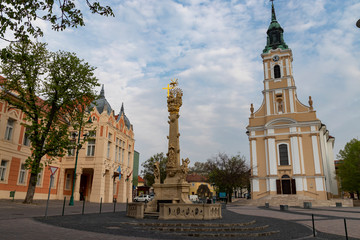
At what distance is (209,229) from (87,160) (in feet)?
90.9

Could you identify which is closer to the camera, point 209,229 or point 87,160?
point 209,229

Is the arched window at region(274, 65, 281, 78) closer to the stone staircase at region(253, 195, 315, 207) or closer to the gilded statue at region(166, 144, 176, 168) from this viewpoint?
the stone staircase at region(253, 195, 315, 207)

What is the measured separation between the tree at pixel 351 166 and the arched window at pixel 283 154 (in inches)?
460

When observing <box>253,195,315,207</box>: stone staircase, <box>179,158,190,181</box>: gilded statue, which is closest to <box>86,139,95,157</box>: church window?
<box>179,158,190,181</box>: gilded statue

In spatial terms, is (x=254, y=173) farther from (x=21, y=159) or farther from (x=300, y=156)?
(x=21, y=159)

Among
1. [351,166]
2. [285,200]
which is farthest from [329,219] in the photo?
[351,166]

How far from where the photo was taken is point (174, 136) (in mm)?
17594

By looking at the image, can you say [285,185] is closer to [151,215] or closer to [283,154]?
[283,154]

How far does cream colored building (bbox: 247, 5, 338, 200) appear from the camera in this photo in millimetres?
43562

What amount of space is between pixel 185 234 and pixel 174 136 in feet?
28.8

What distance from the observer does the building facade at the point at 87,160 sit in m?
25.9

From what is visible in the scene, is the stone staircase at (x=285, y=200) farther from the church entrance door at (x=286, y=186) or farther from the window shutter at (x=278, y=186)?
the church entrance door at (x=286, y=186)

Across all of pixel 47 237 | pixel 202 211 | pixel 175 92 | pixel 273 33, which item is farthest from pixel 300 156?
pixel 47 237

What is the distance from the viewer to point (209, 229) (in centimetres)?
1023
